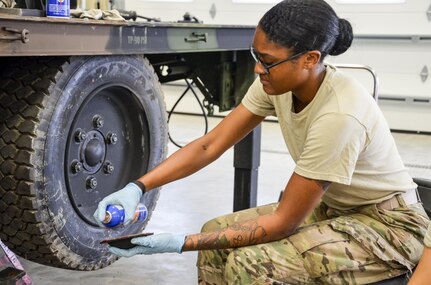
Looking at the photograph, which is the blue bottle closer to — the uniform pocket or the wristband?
the wristband

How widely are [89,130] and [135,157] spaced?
1.05 feet

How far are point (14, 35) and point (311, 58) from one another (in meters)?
0.80

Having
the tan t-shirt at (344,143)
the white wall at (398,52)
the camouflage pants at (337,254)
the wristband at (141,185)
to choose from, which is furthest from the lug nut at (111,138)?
the white wall at (398,52)

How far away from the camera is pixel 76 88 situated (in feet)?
6.70

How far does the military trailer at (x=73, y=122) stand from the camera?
6.17 ft

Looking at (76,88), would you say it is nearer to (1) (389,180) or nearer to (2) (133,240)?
(2) (133,240)

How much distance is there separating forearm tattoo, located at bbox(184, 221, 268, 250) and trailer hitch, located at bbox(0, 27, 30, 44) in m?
0.72

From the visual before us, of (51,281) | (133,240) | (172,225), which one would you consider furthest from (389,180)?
(172,225)

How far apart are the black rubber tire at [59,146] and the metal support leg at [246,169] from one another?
2.75 ft

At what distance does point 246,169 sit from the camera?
10.4ft

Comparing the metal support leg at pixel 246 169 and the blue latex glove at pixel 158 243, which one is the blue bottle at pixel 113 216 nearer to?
the blue latex glove at pixel 158 243

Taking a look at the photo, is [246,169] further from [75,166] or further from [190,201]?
[75,166]

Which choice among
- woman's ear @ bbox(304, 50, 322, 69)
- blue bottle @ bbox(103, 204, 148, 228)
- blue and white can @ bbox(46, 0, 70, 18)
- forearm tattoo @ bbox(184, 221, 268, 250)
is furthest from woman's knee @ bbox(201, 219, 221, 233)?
blue and white can @ bbox(46, 0, 70, 18)

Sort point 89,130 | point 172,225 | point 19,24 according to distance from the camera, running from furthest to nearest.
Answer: point 172,225 → point 89,130 → point 19,24
